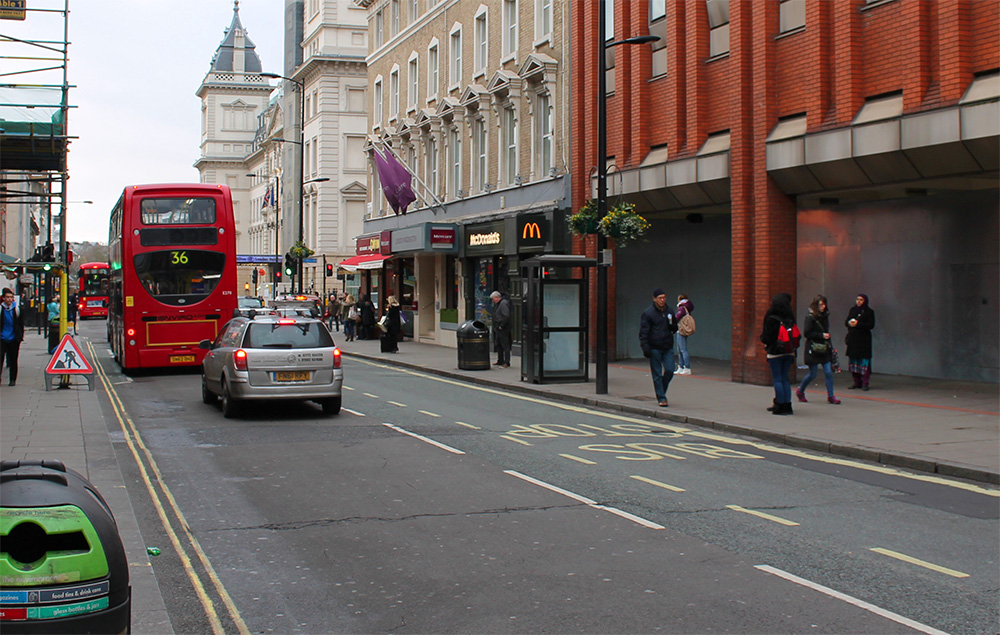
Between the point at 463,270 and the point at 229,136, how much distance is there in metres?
91.8

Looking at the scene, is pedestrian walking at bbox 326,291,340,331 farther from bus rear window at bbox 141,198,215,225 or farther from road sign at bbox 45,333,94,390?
road sign at bbox 45,333,94,390

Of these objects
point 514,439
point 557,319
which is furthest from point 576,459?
point 557,319

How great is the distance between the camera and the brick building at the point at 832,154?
1561 centimetres

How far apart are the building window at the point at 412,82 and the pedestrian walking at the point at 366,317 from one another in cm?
793

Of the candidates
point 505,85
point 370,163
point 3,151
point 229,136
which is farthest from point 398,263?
point 229,136

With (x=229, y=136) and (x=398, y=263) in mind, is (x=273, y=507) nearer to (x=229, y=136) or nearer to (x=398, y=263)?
(x=398, y=263)

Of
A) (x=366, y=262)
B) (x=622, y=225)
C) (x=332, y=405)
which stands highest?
(x=366, y=262)

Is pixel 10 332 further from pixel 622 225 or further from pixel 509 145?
pixel 509 145

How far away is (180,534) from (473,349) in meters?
16.2

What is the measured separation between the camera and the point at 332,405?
1490 centimetres

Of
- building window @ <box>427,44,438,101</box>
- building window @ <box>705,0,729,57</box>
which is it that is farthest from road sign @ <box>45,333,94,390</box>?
building window @ <box>427,44,438,101</box>

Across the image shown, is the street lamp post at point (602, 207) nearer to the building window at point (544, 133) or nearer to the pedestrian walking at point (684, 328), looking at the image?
the pedestrian walking at point (684, 328)

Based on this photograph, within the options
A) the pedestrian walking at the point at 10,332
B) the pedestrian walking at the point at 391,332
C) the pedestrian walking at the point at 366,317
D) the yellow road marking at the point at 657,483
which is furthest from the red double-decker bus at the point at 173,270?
the pedestrian walking at the point at 366,317

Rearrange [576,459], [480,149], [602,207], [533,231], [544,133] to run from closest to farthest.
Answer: [576,459] → [602,207] → [533,231] → [544,133] → [480,149]
